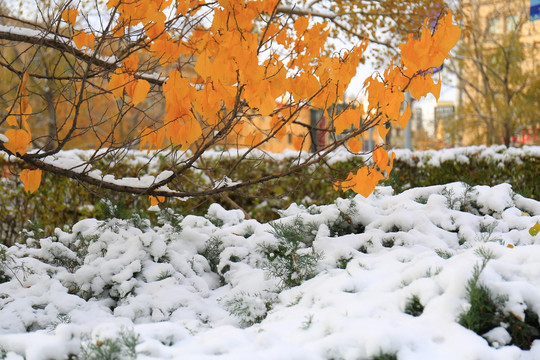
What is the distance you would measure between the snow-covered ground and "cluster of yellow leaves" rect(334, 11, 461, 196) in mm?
503

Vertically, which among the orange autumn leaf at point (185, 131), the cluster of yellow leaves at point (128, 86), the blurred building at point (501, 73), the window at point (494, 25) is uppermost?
the window at point (494, 25)

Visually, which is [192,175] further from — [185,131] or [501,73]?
[501,73]

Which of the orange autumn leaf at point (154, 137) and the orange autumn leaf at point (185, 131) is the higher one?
the orange autumn leaf at point (154, 137)

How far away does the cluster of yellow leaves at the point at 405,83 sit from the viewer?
2264 mm

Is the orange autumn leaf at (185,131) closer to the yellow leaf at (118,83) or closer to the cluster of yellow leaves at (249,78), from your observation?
the cluster of yellow leaves at (249,78)

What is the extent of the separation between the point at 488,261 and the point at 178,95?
4.82ft

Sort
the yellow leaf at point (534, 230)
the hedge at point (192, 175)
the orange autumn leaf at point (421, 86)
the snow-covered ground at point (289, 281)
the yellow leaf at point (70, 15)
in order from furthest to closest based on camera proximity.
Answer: the hedge at point (192, 175), the yellow leaf at point (534, 230), the yellow leaf at point (70, 15), the orange autumn leaf at point (421, 86), the snow-covered ground at point (289, 281)

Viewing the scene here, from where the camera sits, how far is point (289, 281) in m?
2.95

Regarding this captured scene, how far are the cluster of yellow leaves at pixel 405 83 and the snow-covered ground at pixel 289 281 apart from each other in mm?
503

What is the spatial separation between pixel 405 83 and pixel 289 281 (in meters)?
1.20

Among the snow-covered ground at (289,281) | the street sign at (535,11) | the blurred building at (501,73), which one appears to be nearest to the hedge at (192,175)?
the street sign at (535,11)

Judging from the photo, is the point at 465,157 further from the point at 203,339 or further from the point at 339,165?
the point at 203,339

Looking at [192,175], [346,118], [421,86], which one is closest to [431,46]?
[421,86]

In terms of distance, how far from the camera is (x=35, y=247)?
4078 millimetres
